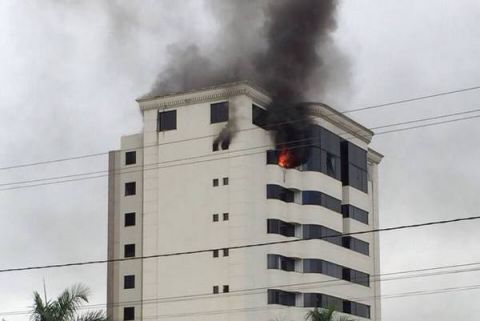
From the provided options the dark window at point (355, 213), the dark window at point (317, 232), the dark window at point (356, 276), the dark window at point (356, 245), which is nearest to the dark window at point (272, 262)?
the dark window at point (317, 232)

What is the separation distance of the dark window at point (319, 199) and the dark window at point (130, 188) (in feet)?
55.6

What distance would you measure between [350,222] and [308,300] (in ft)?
39.5

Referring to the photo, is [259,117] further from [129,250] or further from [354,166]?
[129,250]

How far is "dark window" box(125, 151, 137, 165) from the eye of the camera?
4481 inches

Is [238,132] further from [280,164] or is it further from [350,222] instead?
[350,222]

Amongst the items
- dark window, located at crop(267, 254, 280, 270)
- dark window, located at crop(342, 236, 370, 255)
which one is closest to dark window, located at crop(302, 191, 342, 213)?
dark window, located at crop(342, 236, 370, 255)

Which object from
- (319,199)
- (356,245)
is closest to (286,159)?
(319,199)

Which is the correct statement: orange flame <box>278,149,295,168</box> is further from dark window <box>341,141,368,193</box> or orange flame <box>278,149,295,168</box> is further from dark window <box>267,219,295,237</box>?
dark window <box>341,141,368,193</box>

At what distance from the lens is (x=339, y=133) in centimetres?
11656

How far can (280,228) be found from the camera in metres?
107

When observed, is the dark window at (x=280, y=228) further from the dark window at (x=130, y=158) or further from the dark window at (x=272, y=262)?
the dark window at (x=130, y=158)

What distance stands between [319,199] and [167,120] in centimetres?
1653

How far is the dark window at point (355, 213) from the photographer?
11662 centimetres

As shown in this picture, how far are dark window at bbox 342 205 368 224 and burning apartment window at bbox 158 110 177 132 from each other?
19.8m
